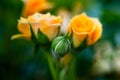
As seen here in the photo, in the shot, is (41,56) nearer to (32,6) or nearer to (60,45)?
(32,6)

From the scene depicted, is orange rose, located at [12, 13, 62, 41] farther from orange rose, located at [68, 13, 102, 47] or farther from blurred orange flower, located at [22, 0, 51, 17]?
blurred orange flower, located at [22, 0, 51, 17]

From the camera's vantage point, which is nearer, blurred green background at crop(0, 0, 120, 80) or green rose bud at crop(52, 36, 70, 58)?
green rose bud at crop(52, 36, 70, 58)

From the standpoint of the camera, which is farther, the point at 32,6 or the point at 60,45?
the point at 32,6

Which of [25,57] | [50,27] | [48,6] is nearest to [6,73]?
[25,57]

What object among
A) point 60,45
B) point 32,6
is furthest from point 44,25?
point 32,6

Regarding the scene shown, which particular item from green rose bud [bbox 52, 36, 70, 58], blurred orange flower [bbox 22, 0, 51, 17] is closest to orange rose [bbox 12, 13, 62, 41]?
green rose bud [bbox 52, 36, 70, 58]
